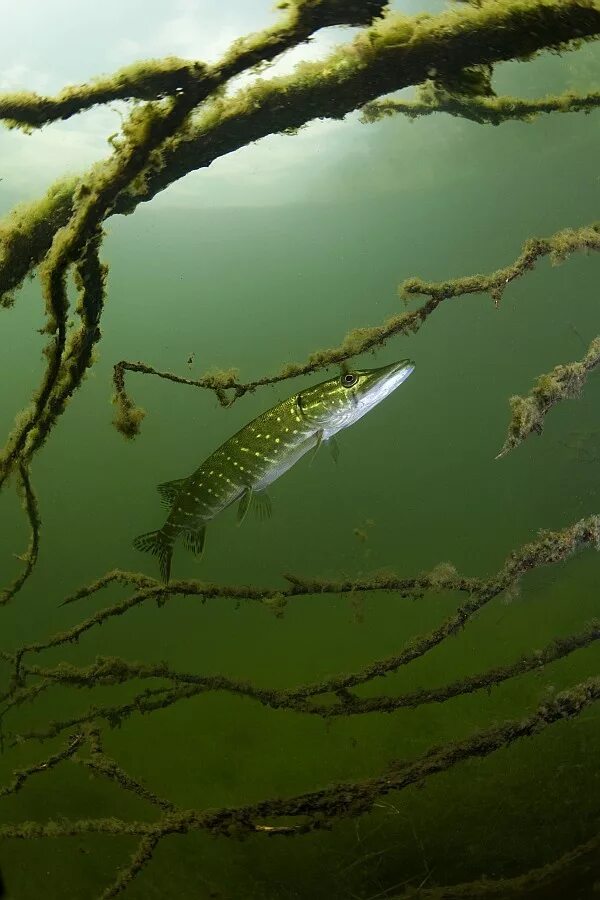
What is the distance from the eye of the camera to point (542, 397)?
5.64 feet

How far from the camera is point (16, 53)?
4734mm

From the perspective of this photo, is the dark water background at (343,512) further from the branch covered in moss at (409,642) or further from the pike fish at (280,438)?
the branch covered in moss at (409,642)

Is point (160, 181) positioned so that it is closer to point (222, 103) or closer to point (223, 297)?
point (222, 103)

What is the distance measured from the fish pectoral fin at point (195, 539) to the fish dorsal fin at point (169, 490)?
24cm

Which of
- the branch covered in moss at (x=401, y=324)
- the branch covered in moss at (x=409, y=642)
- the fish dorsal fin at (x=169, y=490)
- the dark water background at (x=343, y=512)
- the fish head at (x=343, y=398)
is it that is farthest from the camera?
the dark water background at (x=343, y=512)

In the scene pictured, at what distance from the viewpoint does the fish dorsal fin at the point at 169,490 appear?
2797mm

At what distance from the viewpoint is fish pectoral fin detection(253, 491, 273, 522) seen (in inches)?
103

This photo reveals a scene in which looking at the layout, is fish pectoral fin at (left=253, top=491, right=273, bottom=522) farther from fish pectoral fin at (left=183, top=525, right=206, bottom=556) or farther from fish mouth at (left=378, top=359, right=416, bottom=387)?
fish mouth at (left=378, top=359, right=416, bottom=387)

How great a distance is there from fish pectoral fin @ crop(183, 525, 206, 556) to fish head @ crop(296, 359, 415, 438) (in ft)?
3.32

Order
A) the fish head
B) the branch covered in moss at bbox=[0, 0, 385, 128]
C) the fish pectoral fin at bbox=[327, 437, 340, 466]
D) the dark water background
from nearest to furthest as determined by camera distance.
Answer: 1. the branch covered in moss at bbox=[0, 0, 385, 128]
2. the fish head
3. the fish pectoral fin at bbox=[327, 437, 340, 466]
4. the dark water background

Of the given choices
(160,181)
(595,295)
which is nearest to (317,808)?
(160,181)

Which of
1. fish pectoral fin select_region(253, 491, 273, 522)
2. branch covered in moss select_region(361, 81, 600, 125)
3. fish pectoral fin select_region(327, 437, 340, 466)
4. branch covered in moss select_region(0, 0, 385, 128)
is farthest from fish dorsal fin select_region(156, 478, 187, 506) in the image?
branch covered in moss select_region(361, 81, 600, 125)

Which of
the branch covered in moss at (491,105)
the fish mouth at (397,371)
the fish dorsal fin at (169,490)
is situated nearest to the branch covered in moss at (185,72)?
the branch covered in moss at (491,105)

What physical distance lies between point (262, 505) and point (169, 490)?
2.10 ft
